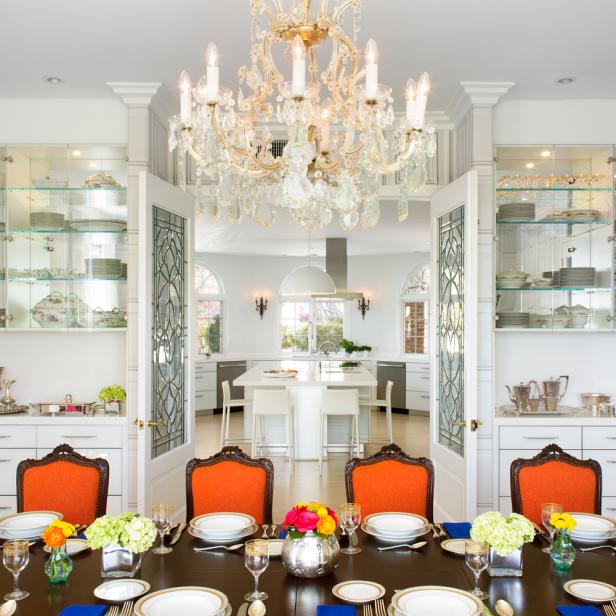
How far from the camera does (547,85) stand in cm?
394

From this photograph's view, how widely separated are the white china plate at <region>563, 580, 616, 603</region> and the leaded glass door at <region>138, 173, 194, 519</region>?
2.41 metres

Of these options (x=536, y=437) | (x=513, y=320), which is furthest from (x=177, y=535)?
(x=513, y=320)

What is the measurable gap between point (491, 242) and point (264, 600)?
2.87m

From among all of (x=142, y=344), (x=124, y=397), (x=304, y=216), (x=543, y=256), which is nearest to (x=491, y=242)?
(x=543, y=256)

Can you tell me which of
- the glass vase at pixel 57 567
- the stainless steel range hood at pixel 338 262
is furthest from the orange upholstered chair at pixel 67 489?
the stainless steel range hood at pixel 338 262

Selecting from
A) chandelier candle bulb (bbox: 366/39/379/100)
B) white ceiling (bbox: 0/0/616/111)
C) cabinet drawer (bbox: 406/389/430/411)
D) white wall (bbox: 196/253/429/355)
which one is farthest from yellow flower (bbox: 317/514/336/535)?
white wall (bbox: 196/253/429/355)

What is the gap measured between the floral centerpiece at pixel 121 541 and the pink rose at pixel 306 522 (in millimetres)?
438

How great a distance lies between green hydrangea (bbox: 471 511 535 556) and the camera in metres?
1.88

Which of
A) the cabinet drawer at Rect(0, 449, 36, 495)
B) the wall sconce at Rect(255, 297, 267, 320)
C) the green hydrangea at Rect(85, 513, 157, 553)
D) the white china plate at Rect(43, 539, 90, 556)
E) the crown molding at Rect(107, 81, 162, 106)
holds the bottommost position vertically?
the cabinet drawer at Rect(0, 449, 36, 495)

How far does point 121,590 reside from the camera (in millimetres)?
1836

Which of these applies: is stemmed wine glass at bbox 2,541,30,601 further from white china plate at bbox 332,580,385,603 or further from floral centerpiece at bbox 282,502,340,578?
white china plate at bbox 332,580,385,603

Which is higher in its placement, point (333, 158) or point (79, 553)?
point (333, 158)

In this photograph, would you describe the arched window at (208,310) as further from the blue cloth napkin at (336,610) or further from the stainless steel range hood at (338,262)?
the blue cloth napkin at (336,610)

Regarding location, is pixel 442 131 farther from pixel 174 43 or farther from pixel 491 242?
pixel 174 43
